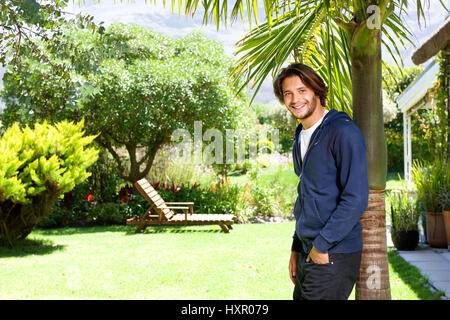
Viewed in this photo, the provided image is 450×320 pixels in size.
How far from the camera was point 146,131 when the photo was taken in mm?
10750

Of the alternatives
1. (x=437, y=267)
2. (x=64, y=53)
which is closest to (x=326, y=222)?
(x=64, y=53)

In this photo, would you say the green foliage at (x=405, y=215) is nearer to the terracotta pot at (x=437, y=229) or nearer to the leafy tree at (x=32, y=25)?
the terracotta pot at (x=437, y=229)

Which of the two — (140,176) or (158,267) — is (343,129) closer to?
(158,267)

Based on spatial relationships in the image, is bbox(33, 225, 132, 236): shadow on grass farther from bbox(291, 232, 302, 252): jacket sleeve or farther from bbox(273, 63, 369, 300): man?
bbox(273, 63, 369, 300): man

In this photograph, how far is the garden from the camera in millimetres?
4367

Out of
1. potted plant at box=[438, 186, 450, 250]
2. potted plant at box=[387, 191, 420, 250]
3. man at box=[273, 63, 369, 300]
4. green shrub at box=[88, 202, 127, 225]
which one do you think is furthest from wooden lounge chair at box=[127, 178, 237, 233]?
man at box=[273, 63, 369, 300]

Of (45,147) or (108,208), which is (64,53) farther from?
(108,208)

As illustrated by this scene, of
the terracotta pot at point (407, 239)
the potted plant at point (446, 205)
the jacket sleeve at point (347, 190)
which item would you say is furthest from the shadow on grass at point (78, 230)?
the jacket sleeve at point (347, 190)

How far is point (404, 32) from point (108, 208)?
336 inches

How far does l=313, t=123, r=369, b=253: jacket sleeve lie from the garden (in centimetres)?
56

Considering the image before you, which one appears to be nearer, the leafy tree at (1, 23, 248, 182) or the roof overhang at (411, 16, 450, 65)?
the roof overhang at (411, 16, 450, 65)

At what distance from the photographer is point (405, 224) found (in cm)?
634

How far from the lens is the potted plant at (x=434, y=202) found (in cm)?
625

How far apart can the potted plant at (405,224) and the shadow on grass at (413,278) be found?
0.84 feet
